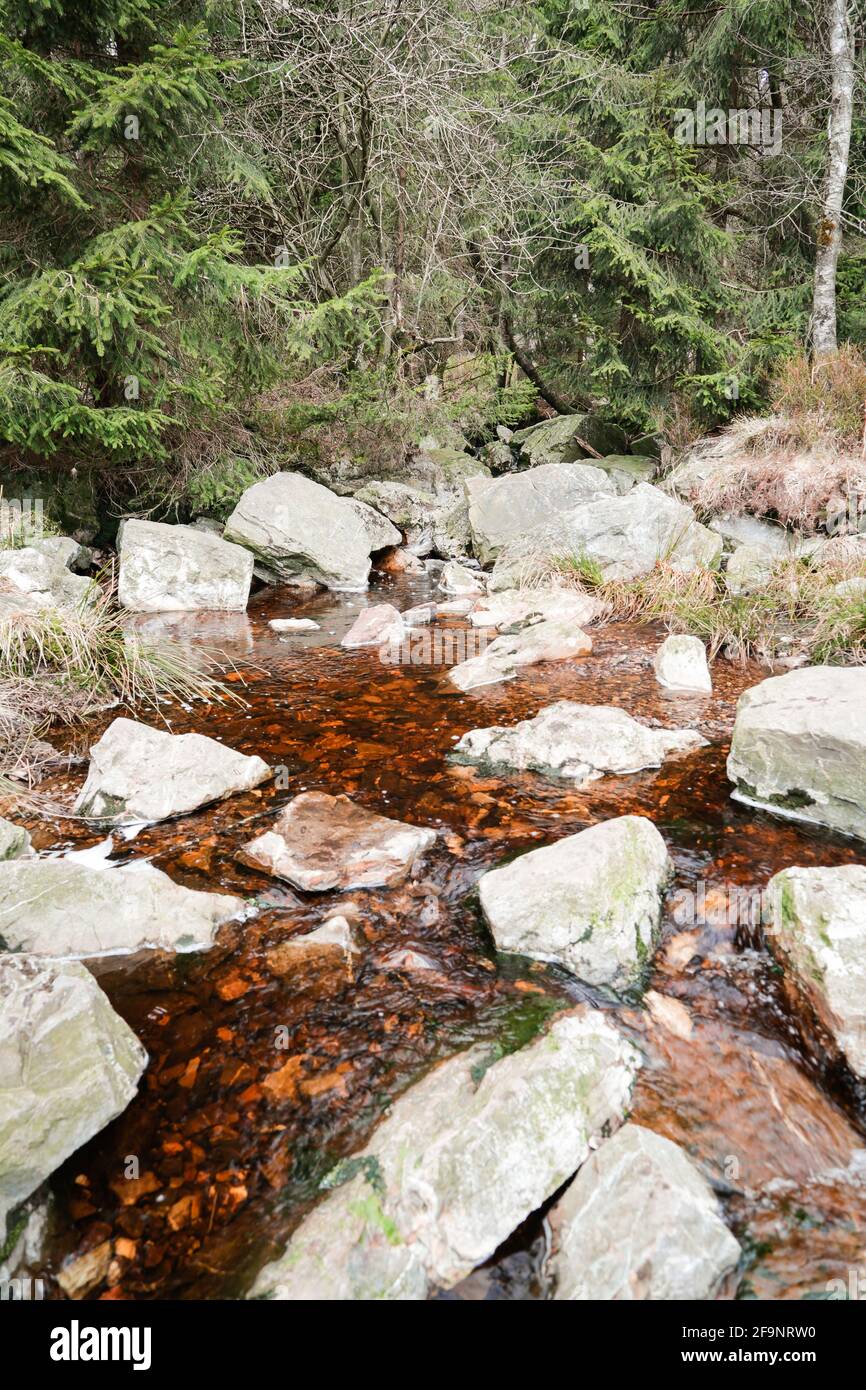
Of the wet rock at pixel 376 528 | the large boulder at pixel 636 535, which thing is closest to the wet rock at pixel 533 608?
the large boulder at pixel 636 535

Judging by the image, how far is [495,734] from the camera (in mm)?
4055

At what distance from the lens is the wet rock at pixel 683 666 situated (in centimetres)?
492

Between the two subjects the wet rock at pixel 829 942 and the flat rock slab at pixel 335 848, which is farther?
the flat rock slab at pixel 335 848

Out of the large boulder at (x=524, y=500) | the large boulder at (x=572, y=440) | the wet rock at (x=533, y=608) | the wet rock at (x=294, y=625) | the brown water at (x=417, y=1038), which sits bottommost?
the brown water at (x=417, y=1038)

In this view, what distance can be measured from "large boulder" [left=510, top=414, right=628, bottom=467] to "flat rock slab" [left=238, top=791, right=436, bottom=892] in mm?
9256

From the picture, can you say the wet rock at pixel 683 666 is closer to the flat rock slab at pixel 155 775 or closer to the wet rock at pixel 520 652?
the wet rock at pixel 520 652

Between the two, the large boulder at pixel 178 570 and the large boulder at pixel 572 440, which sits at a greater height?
the large boulder at pixel 572 440

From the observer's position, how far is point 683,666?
5004 mm

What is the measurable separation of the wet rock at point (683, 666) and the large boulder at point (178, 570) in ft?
14.8

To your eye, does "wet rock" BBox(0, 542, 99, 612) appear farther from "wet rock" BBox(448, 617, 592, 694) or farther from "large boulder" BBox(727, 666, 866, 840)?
"large boulder" BBox(727, 666, 866, 840)

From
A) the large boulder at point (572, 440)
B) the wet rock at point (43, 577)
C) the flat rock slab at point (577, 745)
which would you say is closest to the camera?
the flat rock slab at point (577, 745)

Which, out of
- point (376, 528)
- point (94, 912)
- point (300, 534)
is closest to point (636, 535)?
point (376, 528)
